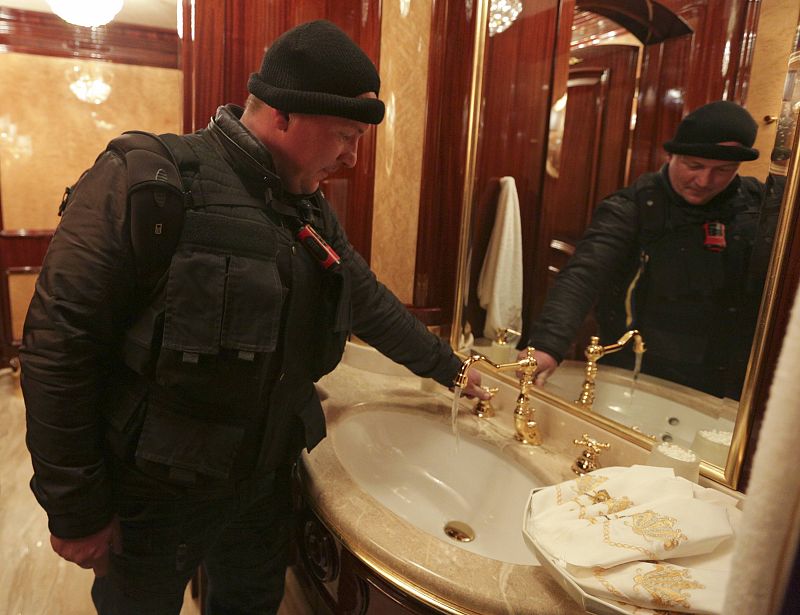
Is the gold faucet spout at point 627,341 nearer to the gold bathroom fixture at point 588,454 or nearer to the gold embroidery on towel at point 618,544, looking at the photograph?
the gold bathroom fixture at point 588,454

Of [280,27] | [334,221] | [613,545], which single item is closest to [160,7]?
[280,27]

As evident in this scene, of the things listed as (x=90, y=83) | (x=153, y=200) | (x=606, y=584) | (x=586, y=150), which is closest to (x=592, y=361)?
(x=586, y=150)

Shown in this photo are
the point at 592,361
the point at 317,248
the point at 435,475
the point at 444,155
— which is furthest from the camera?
the point at 444,155

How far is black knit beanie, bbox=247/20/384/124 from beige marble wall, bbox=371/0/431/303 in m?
0.65

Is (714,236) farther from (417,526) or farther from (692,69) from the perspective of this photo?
(417,526)

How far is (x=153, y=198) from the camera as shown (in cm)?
80

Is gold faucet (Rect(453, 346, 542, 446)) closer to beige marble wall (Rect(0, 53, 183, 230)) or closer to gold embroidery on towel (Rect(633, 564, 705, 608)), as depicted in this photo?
gold embroidery on towel (Rect(633, 564, 705, 608))

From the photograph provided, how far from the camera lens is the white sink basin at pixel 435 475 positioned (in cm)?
108

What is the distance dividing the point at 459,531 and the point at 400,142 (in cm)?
109

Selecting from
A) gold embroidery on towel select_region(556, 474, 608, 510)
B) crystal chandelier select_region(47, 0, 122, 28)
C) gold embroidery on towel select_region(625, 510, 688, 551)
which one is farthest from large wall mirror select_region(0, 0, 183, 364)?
gold embroidery on towel select_region(625, 510, 688, 551)

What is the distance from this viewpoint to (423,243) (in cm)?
161

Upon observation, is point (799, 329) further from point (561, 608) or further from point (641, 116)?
point (641, 116)

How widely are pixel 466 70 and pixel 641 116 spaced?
0.63m

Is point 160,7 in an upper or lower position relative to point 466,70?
upper
